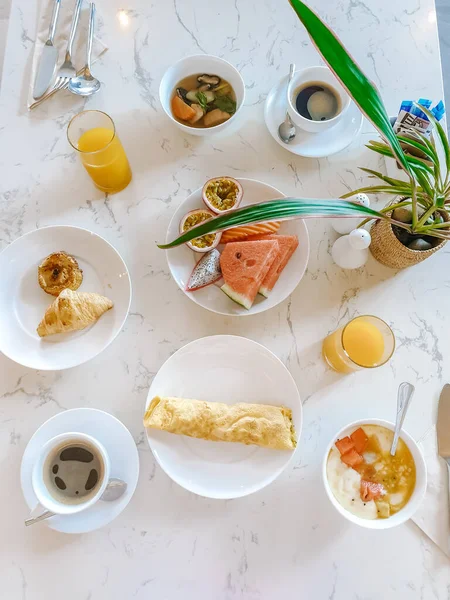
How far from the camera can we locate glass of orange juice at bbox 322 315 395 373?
1233mm

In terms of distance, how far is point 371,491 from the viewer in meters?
1.17

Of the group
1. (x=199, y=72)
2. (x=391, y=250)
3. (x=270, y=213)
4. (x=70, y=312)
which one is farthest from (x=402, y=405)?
(x=199, y=72)

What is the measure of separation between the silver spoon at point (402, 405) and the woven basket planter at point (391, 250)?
33cm

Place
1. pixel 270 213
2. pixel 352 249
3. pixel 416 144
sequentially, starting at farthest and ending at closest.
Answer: pixel 352 249 → pixel 416 144 → pixel 270 213

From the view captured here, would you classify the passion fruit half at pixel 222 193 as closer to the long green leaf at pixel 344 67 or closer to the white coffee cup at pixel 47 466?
the long green leaf at pixel 344 67

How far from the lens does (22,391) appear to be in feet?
4.17

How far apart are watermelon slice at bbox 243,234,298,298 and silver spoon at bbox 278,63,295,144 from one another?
0.33 metres

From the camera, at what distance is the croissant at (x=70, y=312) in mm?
1213

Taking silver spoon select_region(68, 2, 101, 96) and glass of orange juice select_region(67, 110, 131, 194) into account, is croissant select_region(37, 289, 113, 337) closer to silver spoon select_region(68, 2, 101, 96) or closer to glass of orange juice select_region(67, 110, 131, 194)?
glass of orange juice select_region(67, 110, 131, 194)

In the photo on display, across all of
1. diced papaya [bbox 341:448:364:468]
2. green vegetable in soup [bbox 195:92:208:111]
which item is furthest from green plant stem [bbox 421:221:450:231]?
green vegetable in soup [bbox 195:92:208:111]

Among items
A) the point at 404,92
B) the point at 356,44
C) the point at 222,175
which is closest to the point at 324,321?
the point at 222,175

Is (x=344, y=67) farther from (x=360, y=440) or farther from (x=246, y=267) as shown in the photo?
(x=360, y=440)

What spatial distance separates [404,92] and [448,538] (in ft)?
4.24

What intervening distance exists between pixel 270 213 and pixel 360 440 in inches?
26.5
